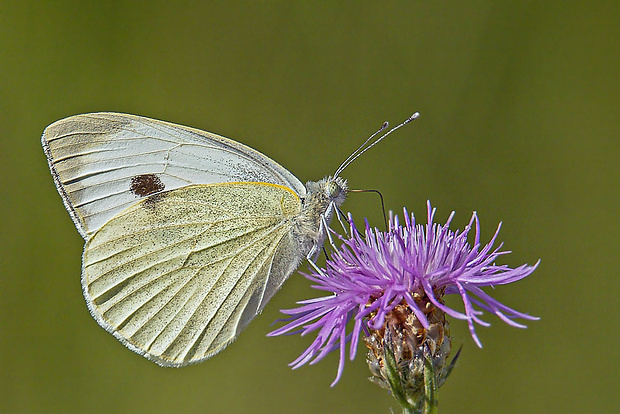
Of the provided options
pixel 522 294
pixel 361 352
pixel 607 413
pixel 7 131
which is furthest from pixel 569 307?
pixel 7 131

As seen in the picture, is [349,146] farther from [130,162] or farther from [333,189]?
[130,162]

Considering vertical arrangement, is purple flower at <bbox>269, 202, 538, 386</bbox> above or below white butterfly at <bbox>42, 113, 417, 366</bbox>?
below

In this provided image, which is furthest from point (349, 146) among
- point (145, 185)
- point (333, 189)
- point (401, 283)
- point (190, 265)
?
point (401, 283)

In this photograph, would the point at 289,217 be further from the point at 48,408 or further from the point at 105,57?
the point at 105,57

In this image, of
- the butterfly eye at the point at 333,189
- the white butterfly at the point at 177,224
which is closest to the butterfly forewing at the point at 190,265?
the white butterfly at the point at 177,224

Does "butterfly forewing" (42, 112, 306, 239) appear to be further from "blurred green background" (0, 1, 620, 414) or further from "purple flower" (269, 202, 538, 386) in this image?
"blurred green background" (0, 1, 620, 414)

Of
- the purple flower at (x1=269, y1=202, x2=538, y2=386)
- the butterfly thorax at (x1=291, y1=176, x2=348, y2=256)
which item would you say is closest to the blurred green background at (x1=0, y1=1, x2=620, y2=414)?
the butterfly thorax at (x1=291, y1=176, x2=348, y2=256)

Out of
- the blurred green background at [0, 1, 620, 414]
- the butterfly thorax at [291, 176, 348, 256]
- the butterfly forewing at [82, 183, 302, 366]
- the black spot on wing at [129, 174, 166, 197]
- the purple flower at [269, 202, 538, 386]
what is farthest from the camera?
the blurred green background at [0, 1, 620, 414]

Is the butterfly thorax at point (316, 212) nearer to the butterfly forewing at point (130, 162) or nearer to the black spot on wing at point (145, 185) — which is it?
the butterfly forewing at point (130, 162)
